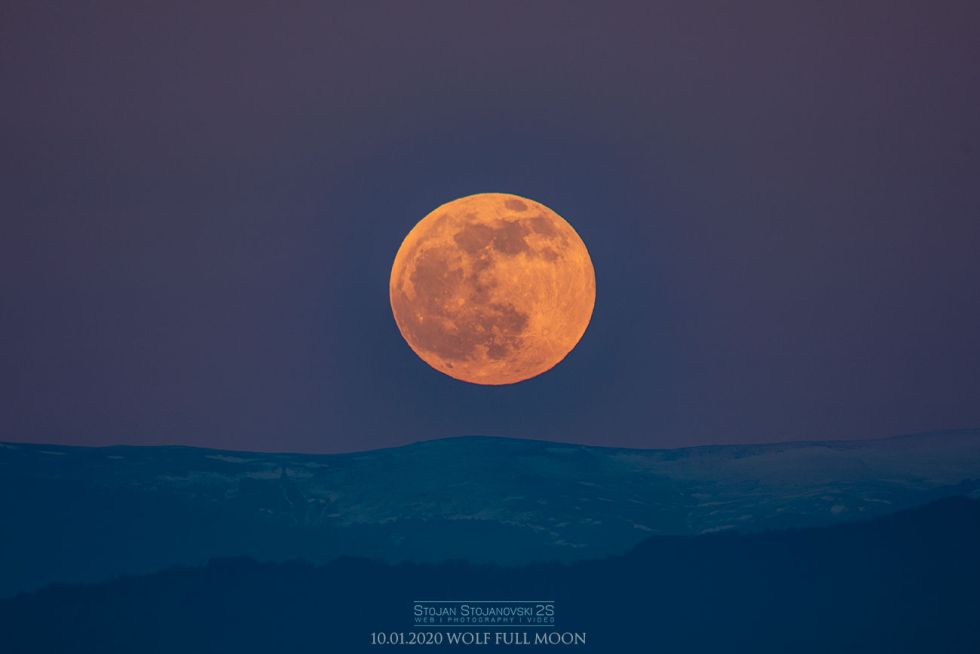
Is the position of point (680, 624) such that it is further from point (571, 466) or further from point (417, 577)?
point (417, 577)

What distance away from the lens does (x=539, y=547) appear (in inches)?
216

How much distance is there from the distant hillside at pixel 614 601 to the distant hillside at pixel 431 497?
13cm

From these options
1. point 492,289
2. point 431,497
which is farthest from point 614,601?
point 492,289

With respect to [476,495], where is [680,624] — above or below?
below

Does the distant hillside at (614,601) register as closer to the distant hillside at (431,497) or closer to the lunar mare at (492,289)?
the distant hillside at (431,497)

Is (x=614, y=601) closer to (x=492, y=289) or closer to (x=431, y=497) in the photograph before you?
(x=431, y=497)

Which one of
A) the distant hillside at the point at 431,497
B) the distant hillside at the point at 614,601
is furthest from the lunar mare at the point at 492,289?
the distant hillside at the point at 614,601

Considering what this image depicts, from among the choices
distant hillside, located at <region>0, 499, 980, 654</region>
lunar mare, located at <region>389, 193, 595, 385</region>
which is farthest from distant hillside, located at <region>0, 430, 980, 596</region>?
lunar mare, located at <region>389, 193, 595, 385</region>

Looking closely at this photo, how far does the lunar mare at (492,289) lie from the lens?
519 centimetres

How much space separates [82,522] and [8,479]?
1.98 ft

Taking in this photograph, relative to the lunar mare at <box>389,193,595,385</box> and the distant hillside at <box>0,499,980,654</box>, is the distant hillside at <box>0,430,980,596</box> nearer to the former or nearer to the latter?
the distant hillside at <box>0,499,980,654</box>

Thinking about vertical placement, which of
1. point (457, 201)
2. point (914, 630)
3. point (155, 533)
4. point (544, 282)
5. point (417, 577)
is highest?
point (457, 201)

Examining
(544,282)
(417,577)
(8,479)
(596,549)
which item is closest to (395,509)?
(417,577)

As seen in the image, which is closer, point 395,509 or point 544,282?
point 544,282
